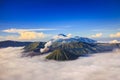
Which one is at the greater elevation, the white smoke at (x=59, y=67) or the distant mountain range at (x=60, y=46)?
the distant mountain range at (x=60, y=46)

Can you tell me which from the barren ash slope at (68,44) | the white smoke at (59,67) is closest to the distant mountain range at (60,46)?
the barren ash slope at (68,44)

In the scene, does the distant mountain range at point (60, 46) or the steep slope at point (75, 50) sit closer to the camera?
the distant mountain range at point (60, 46)

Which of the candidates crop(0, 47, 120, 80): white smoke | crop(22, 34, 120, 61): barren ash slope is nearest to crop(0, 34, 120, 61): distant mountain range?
crop(22, 34, 120, 61): barren ash slope

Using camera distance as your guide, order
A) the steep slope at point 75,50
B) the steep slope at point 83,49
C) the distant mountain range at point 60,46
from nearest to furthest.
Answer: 1. the distant mountain range at point 60,46
2. the steep slope at point 83,49
3. the steep slope at point 75,50

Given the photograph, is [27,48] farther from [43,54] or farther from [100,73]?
[100,73]

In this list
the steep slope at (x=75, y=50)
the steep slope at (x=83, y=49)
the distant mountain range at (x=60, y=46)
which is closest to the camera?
the distant mountain range at (x=60, y=46)

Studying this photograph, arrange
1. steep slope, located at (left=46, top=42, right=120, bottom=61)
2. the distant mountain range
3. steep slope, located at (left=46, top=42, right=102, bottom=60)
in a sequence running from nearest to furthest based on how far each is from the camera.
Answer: the distant mountain range, steep slope, located at (left=46, top=42, right=120, bottom=61), steep slope, located at (left=46, top=42, right=102, bottom=60)

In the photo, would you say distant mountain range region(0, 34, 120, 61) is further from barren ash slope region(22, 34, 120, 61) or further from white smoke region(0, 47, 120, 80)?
white smoke region(0, 47, 120, 80)

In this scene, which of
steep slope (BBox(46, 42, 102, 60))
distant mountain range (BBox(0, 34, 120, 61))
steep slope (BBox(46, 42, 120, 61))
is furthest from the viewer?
steep slope (BBox(46, 42, 102, 60))

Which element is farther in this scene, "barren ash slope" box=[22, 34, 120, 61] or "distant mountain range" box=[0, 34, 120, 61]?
"barren ash slope" box=[22, 34, 120, 61]

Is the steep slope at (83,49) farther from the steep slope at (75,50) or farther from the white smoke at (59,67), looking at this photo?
the white smoke at (59,67)
